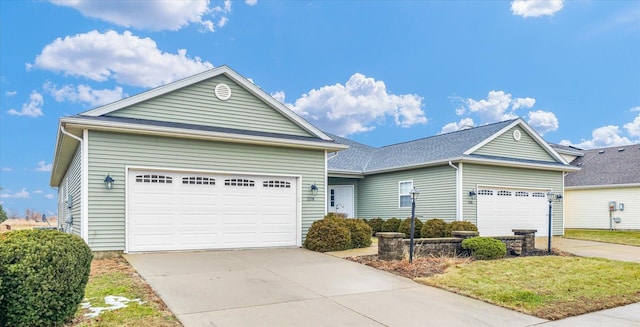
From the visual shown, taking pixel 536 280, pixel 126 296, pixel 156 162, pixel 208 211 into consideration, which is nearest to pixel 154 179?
pixel 156 162

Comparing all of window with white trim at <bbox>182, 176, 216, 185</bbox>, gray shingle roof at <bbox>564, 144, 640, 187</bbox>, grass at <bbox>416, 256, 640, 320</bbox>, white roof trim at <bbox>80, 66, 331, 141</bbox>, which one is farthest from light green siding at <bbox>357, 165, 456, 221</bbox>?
gray shingle roof at <bbox>564, 144, 640, 187</bbox>

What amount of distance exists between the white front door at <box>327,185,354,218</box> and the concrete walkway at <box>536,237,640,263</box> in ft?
27.1

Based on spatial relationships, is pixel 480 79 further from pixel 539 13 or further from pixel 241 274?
pixel 241 274

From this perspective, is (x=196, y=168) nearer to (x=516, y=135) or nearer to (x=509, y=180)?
(x=509, y=180)

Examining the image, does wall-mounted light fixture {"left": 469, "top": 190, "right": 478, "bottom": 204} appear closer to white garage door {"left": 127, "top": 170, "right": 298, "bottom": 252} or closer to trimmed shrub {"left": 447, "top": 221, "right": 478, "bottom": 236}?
trimmed shrub {"left": 447, "top": 221, "right": 478, "bottom": 236}

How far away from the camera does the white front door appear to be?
2048cm

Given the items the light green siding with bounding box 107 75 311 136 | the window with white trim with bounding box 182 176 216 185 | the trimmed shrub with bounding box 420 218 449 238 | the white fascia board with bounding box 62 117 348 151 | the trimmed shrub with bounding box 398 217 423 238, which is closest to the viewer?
the white fascia board with bounding box 62 117 348 151

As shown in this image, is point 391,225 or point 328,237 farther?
point 391,225

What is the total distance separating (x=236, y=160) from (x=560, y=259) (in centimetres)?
905

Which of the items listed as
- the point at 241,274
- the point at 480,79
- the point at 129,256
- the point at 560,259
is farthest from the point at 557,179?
the point at 129,256

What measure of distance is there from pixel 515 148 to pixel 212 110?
502 inches

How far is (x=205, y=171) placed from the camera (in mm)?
11250

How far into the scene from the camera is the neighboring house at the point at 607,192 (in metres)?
21.2

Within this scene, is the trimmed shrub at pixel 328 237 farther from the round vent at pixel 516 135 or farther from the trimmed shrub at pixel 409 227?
the round vent at pixel 516 135
